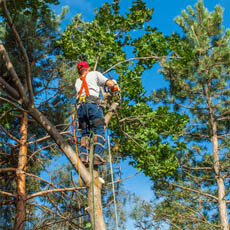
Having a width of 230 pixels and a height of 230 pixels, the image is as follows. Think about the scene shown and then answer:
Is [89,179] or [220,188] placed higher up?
[220,188]

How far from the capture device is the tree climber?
4.48 meters

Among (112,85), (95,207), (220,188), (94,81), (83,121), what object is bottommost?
(95,207)

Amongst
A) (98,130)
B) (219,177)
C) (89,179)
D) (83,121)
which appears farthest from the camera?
(219,177)

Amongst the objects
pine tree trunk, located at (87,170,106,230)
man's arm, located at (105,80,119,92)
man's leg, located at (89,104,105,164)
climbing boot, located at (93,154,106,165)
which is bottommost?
pine tree trunk, located at (87,170,106,230)

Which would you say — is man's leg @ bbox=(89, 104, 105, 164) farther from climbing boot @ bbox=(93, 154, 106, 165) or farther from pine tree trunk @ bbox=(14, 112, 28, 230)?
pine tree trunk @ bbox=(14, 112, 28, 230)

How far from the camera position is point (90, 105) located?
15.1 feet

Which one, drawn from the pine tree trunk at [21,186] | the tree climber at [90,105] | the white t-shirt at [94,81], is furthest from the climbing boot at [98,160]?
the pine tree trunk at [21,186]

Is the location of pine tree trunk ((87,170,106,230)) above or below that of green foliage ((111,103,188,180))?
below

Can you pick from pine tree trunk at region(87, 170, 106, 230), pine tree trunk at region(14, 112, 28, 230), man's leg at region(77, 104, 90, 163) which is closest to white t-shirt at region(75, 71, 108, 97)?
man's leg at region(77, 104, 90, 163)

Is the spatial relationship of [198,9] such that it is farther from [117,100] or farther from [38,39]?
[117,100]

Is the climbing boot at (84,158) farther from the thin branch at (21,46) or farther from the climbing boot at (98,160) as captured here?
the thin branch at (21,46)

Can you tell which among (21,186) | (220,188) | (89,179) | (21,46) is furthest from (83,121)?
(220,188)

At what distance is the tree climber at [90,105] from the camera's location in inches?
176

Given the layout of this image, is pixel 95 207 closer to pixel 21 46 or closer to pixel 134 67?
pixel 21 46
